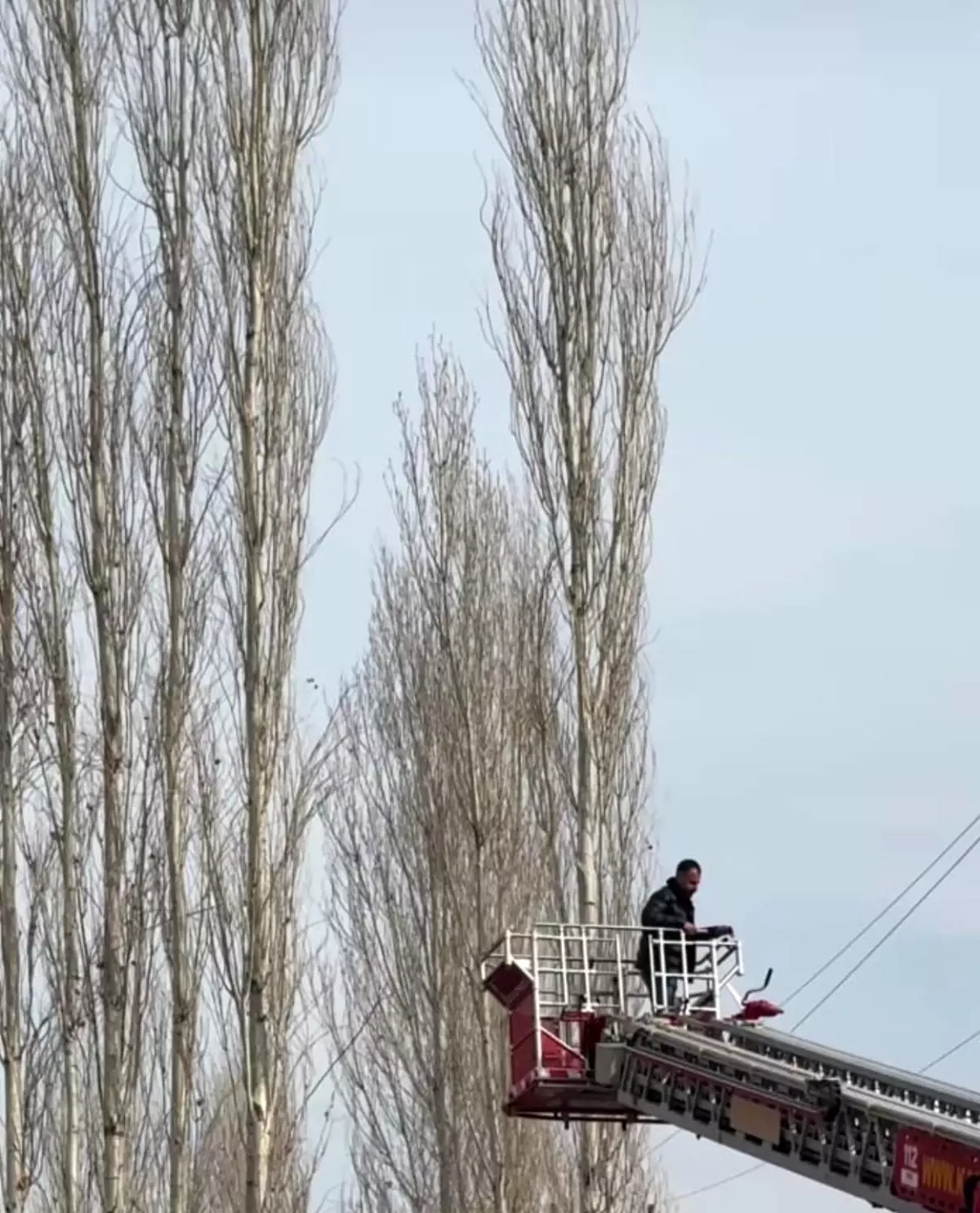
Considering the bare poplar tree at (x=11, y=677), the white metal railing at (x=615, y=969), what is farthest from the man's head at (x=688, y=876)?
the bare poplar tree at (x=11, y=677)

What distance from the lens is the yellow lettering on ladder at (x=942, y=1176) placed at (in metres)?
9.88

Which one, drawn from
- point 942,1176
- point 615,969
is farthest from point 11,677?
point 942,1176

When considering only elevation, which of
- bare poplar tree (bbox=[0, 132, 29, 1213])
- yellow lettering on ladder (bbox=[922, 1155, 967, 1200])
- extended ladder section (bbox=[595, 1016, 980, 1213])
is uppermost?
bare poplar tree (bbox=[0, 132, 29, 1213])

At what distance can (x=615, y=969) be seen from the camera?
45.8 ft

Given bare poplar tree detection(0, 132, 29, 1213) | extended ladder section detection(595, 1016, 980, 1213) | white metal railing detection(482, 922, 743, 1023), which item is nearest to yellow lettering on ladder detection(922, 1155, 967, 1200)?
extended ladder section detection(595, 1016, 980, 1213)

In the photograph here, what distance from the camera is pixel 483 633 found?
24047mm

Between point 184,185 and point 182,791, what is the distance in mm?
4058

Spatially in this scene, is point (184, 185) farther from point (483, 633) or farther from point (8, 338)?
point (483, 633)

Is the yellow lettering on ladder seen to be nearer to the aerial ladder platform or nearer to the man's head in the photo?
the aerial ladder platform

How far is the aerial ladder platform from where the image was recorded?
10.4 m

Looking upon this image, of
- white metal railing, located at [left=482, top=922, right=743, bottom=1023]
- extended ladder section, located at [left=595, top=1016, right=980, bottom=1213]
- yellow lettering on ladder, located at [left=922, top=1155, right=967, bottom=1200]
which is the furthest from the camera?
white metal railing, located at [left=482, top=922, right=743, bottom=1023]

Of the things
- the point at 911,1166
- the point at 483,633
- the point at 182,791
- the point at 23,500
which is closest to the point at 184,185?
the point at 23,500

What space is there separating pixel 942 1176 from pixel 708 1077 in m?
2.25

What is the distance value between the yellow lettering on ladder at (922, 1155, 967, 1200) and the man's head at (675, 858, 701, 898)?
3.73 meters
